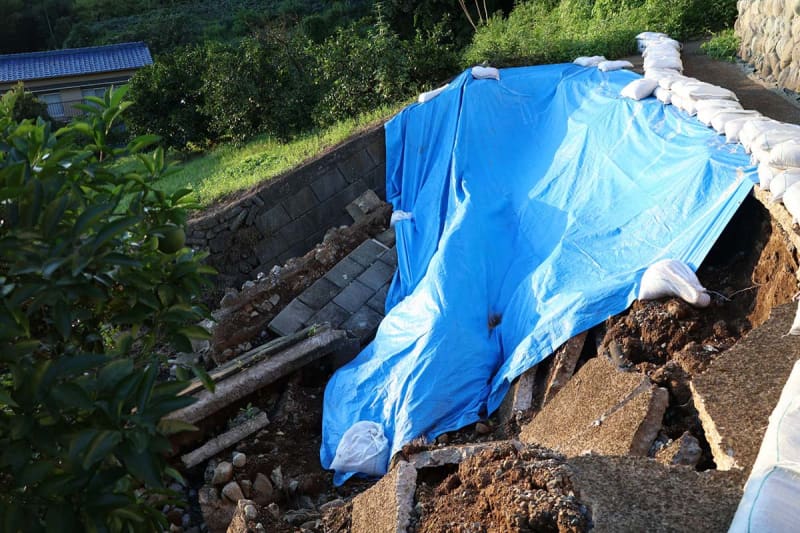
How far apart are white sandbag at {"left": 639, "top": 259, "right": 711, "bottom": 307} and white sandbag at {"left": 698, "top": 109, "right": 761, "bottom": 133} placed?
1.20 m

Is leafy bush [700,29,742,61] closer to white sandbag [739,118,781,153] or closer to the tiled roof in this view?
white sandbag [739,118,781,153]

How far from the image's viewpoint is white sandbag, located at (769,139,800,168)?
405cm

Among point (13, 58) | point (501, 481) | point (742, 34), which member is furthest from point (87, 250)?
point (13, 58)

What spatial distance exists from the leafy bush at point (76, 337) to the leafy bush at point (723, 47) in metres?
7.19

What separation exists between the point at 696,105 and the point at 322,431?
3444mm

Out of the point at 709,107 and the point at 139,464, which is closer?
the point at 139,464

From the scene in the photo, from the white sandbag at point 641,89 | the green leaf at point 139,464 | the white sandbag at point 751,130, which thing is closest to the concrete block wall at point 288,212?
the white sandbag at point 641,89

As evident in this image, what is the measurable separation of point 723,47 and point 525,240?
413cm

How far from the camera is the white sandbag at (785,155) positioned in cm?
405

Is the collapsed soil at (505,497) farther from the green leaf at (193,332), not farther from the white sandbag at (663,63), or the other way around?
the white sandbag at (663,63)

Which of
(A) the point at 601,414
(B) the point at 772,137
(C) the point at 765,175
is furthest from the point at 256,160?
(A) the point at 601,414

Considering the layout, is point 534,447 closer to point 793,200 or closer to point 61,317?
point 61,317

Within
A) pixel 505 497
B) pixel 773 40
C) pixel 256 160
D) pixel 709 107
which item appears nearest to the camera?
pixel 505 497

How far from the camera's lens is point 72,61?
65.4 feet
